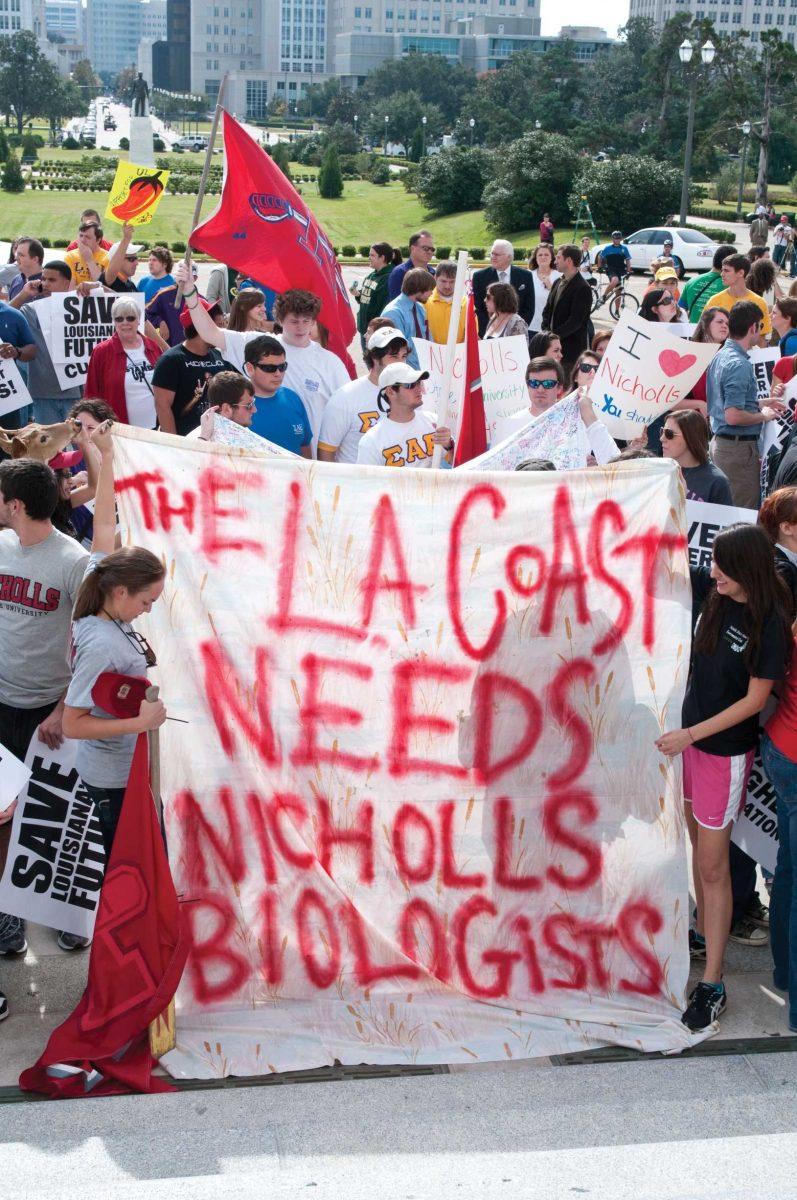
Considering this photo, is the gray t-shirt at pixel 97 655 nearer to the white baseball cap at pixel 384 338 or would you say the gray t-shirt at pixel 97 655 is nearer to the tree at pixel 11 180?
the white baseball cap at pixel 384 338

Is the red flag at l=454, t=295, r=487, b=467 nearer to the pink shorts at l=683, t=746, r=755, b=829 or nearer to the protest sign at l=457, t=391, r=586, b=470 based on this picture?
the protest sign at l=457, t=391, r=586, b=470

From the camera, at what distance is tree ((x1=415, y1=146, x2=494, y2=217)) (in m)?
48.4

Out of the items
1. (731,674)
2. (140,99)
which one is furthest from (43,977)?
(140,99)

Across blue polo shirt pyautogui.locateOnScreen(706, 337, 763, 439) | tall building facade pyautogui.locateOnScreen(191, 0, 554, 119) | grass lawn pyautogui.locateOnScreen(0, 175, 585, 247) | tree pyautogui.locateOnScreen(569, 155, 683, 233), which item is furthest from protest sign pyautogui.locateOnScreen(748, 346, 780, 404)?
tall building facade pyautogui.locateOnScreen(191, 0, 554, 119)

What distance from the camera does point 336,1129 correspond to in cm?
375

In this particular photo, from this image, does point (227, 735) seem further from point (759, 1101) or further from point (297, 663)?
point (759, 1101)

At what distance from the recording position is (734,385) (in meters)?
7.91

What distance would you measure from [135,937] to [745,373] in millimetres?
5311

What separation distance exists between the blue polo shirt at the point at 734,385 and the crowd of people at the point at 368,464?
1 centimetres

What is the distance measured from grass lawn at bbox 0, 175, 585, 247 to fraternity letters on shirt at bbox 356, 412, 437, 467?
32.3 m

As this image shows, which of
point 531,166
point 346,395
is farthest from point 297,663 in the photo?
point 531,166

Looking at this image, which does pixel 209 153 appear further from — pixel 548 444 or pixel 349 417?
pixel 548 444

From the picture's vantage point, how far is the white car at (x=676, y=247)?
33625 mm

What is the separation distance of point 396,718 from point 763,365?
5.00m
